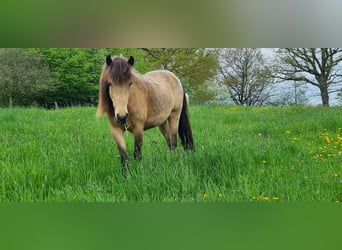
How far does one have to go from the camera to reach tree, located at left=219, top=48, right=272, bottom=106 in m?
2.22

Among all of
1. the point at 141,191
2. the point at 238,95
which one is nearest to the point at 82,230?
the point at 141,191

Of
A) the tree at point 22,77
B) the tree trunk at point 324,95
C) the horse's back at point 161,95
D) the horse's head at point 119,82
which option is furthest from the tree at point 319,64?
the tree at point 22,77

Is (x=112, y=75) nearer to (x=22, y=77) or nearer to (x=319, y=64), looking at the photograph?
(x=22, y=77)

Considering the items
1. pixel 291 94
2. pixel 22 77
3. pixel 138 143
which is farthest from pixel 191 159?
pixel 22 77

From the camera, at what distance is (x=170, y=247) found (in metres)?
2.08

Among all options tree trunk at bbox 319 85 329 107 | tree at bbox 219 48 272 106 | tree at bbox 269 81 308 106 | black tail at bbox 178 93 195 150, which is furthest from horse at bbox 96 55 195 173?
tree trunk at bbox 319 85 329 107

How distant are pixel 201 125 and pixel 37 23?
102 centimetres

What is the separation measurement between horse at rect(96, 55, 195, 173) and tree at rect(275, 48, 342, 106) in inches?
22.3

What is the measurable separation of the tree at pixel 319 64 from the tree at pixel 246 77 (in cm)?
10

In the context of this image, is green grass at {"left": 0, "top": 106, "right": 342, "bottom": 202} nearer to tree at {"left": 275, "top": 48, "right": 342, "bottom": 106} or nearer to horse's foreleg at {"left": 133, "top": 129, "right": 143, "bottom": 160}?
Result: horse's foreleg at {"left": 133, "top": 129, "right": 143, "bottom": 160}

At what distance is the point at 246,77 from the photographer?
2.26m

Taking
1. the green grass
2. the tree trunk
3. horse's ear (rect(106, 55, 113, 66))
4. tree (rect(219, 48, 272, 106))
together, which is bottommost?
the green grass

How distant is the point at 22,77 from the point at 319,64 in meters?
1.59

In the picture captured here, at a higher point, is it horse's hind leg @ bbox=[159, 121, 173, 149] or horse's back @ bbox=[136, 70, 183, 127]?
Result: horse's back @ bbox=[136, 70, 183, 127]
